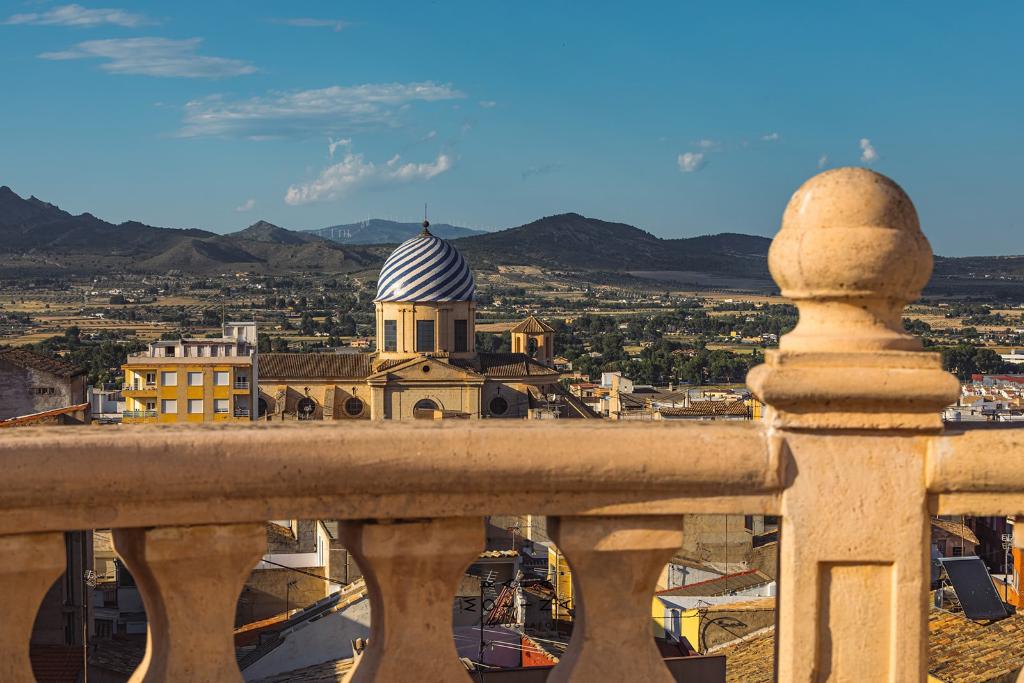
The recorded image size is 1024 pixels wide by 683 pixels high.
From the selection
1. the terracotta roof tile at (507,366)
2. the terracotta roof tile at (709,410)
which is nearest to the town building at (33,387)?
the terracotta roof tile at (507,366)

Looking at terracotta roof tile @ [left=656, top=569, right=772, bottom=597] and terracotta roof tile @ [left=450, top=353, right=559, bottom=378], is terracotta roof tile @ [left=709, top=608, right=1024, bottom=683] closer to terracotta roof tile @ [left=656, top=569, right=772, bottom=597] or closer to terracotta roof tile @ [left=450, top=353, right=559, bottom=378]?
terracotta roof tile @ [left=656, top=569, right=772, bottom=597]

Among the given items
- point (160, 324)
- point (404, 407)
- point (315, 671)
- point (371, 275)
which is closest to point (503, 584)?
point (315, 671)

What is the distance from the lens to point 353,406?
31844mm

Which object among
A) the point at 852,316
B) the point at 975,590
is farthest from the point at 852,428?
the point at 975,590

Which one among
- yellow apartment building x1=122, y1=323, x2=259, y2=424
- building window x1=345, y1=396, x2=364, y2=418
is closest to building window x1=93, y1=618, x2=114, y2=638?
yellow apartment building x1=122, y1=323, x2=259, y2=424

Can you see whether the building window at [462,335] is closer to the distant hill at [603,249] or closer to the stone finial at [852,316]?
the stone finial at [852,316]

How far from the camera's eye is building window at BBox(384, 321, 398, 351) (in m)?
32.3

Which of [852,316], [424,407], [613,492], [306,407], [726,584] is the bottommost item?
[306,407]

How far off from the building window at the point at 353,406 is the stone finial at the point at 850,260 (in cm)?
3011

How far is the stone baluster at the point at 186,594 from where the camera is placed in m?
1.73

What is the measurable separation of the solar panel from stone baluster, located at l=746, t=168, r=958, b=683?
184 inches

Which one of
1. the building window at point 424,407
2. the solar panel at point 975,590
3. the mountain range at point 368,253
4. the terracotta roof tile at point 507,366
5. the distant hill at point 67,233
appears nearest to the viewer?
the solar panel at point 975,590

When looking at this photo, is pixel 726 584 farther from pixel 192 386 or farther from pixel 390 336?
pixel 390 336

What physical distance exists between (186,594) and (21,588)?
0.65ft
